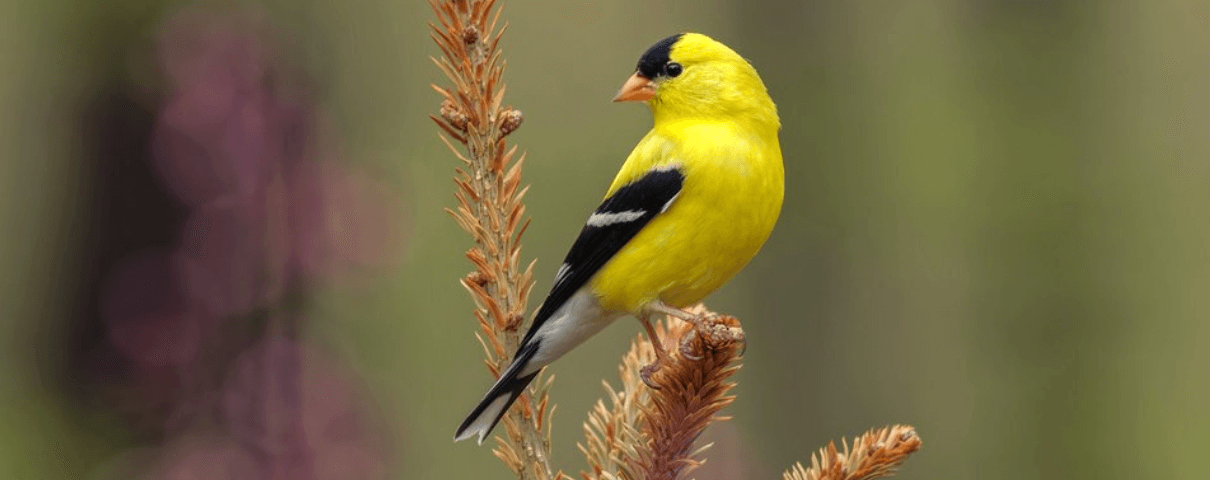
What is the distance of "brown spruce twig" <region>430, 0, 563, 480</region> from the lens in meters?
1.18

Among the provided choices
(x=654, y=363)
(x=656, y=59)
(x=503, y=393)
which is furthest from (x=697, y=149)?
(x=503, y=393)

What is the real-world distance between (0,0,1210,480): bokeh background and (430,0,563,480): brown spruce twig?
16.3 inches

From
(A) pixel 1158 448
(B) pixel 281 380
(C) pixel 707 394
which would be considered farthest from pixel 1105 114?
(C) pixel 707 394

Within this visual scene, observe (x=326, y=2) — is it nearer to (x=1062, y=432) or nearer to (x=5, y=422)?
(x=5, y=422)

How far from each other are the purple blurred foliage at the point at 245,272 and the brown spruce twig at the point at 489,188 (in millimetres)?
1084

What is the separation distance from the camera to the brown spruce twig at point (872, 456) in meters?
1.09

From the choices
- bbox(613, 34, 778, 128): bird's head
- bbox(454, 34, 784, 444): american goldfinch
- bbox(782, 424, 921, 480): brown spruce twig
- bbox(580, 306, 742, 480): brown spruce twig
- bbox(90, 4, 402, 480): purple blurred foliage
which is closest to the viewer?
bbox(782, 424, 921, 480): brown spruce twig

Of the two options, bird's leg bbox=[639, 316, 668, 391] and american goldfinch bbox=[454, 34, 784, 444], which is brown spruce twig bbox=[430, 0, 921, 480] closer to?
bird's leg bbox=[639, 316, 668, 391]

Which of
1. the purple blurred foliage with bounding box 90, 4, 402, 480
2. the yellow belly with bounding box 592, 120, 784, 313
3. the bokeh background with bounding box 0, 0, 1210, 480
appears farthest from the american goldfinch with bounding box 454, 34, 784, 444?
the purple blurred foliage with bounding box 90, 4, 402, 480

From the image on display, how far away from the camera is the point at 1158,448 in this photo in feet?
18.2

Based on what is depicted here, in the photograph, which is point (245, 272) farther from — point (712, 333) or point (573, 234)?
point (573, 234)

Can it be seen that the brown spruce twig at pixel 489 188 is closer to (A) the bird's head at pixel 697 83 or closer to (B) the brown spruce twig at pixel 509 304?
(B) the brown spruce twig at pixel 509 304

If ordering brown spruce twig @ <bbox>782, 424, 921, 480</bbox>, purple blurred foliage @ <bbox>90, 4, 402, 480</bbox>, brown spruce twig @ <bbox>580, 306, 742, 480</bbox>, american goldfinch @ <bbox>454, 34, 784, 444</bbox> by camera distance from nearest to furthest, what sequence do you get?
brown spruce twig @ <bbox>782, 424, 921, 480</bbox> → brown spruce twig @ <bbox>580, 306, 742, 480</bbox> → american goldfinch @ <bbox>454, 34, 784, 444</bbox> → purple blurred foliage @ <bbox>90, 4, 402, 480</bbox>

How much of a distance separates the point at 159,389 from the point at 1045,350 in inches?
144
